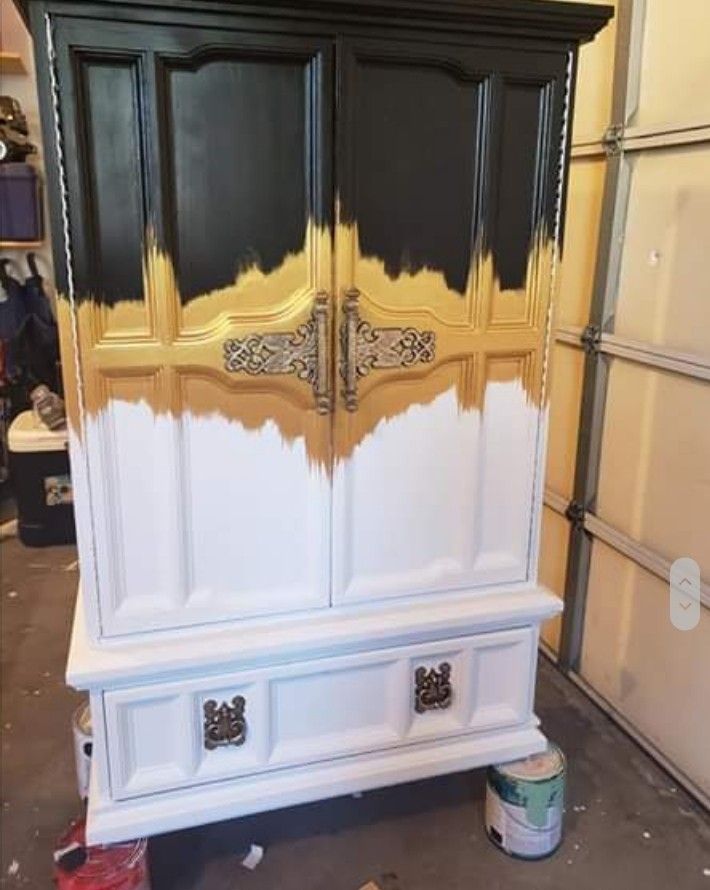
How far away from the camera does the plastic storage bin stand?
3570mm

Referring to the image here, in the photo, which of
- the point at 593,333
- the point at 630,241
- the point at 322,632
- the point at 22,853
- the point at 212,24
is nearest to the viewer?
the point at 212,24

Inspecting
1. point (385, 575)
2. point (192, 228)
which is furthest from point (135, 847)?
point (192, 228)

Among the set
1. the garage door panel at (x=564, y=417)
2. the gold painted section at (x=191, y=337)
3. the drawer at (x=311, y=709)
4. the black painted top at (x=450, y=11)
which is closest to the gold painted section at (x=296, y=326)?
the gold painted section at (x=191, y=337)

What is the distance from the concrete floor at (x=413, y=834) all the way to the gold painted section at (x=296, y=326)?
965 millimetres

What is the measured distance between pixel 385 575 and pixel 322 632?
0.59ft

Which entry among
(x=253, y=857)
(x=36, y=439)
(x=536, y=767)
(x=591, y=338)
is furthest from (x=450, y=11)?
(x=36, y=439)

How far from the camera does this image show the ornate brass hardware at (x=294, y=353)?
59.6 inches

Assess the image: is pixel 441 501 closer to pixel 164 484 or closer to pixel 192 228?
pixel 164 484

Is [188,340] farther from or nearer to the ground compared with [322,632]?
farther from the ground

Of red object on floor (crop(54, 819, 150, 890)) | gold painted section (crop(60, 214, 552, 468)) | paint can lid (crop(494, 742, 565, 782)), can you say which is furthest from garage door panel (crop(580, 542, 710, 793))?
red object on floor (crop(54, 819, 150, 890))

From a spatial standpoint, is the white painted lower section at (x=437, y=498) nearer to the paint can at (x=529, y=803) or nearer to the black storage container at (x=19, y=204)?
the paint can at (x=529, y=803)

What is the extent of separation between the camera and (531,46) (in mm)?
1535

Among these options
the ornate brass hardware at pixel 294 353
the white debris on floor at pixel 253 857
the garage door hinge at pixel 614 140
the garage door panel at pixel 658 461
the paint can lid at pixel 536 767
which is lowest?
the white debris on floor at pixel 253 857

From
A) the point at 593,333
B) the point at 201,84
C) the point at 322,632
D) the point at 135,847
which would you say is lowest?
the point at 135,847
